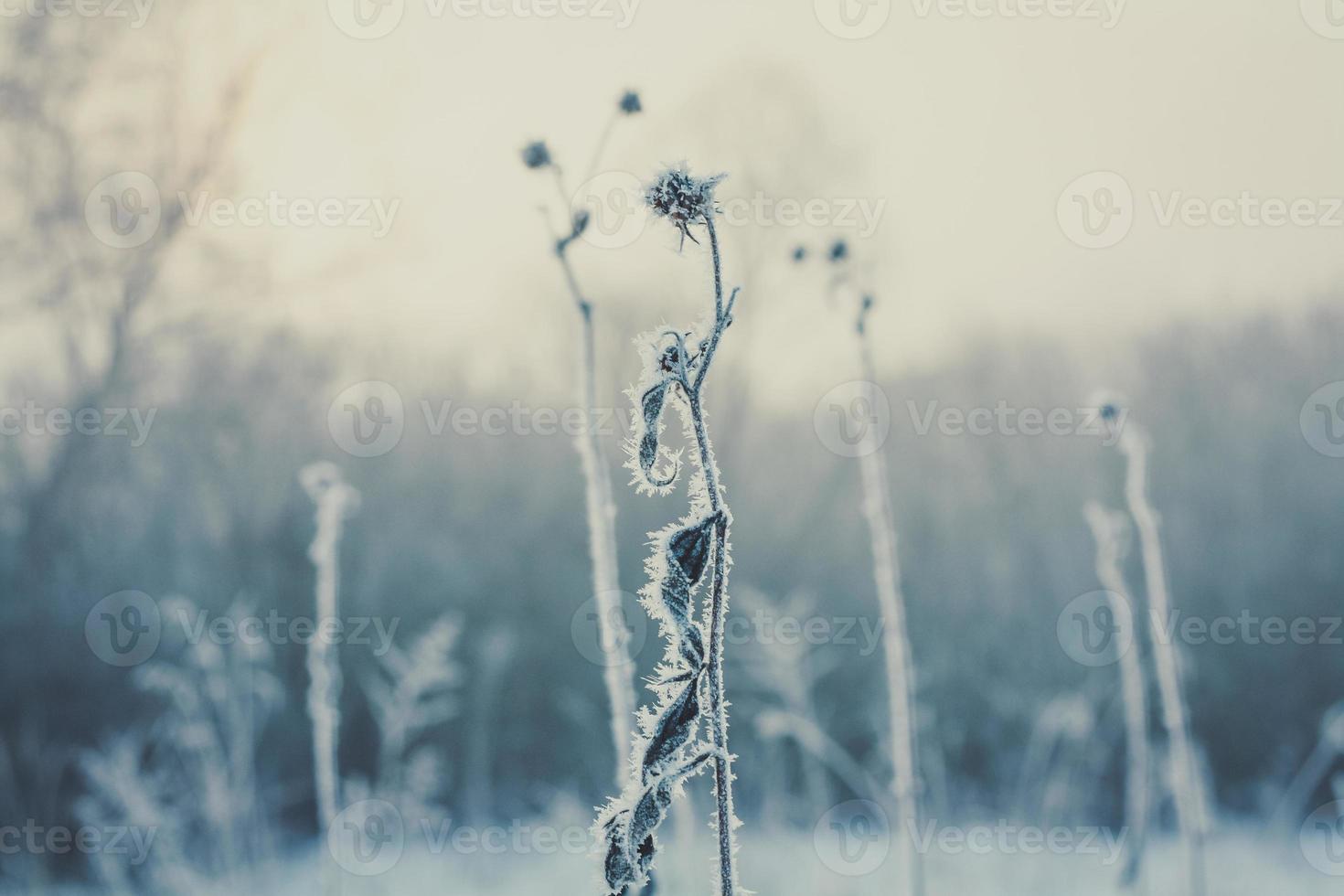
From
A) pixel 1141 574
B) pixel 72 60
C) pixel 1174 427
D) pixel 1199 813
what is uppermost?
pixel 72 60

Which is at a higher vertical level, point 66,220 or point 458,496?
point 66,220

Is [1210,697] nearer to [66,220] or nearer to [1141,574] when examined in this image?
[1141,574]

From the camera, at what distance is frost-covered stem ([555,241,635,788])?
0.97 m

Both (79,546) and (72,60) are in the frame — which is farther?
(79,546)

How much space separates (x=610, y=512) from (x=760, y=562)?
22.7ft

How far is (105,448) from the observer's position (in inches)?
240

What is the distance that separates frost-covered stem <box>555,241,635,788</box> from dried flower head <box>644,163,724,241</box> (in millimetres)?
400

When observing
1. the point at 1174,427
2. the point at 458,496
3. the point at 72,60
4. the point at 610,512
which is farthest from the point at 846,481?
the point at 610,512
